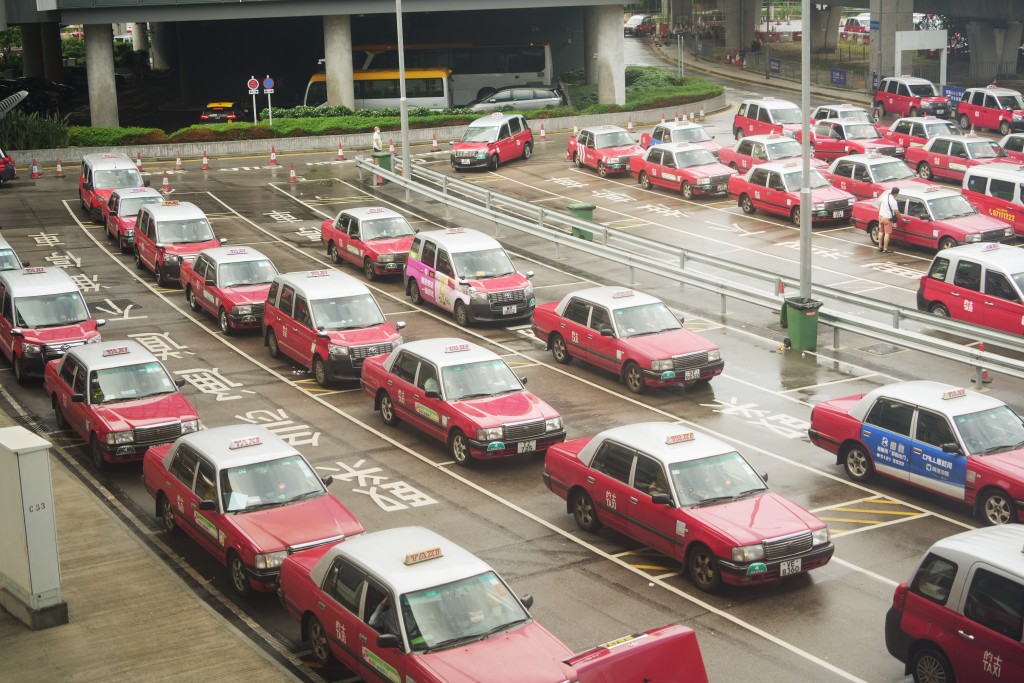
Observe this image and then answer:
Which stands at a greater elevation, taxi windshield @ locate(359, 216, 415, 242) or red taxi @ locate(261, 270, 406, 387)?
taxi windshield @ locate(359, 216, 415, 242)

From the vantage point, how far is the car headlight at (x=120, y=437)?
1978cm

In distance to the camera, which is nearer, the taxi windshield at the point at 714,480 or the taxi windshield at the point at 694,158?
the taxi windshield at the point at 714,480

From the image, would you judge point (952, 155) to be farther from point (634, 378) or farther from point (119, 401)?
point (119, 401)

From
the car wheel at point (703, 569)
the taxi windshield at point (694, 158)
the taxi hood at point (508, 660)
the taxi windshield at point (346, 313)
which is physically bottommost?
the car wheel at point (703, 569)

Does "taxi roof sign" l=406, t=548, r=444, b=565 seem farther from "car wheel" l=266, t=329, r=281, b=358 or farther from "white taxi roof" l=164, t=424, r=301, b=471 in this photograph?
"car wheel" l=266, t=329, r=281, b=358

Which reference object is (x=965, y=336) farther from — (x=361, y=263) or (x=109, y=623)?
(x=109, y=623)

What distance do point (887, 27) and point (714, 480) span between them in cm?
5502

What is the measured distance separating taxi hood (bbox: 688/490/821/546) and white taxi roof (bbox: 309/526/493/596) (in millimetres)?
3695

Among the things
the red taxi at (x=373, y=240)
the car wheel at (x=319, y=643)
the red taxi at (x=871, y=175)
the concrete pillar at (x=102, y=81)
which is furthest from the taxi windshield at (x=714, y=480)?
the concrete pillar at (x=102, y=81)

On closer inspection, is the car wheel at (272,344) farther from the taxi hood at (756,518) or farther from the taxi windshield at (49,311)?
the taxi hood at (756,518)

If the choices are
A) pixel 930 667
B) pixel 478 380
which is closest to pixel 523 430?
pixel 478 380

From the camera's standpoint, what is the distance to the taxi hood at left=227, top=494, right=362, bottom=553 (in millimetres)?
15398

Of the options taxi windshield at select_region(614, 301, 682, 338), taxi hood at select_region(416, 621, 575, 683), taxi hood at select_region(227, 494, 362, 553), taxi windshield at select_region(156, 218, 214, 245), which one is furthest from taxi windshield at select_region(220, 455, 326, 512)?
taxi windshield at select_region(156, 218, 214, 245)

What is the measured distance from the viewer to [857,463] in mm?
19281
